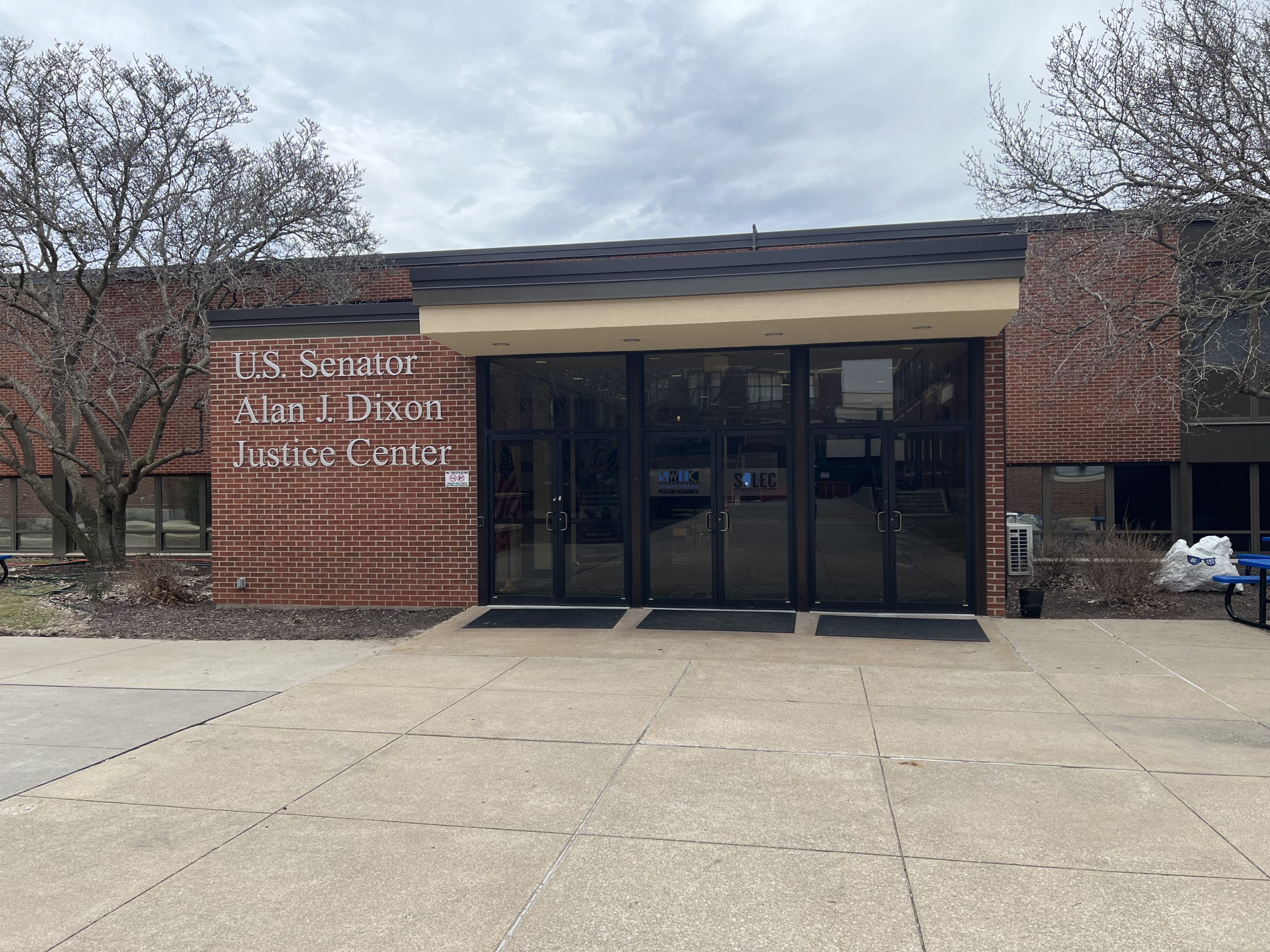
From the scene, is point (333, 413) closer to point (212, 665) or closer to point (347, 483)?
point (347, 483)

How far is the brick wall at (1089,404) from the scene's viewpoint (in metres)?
17.7

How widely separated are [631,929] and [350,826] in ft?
5.77

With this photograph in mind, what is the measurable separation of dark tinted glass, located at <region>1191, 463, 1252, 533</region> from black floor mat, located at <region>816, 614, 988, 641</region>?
1147 centimetres

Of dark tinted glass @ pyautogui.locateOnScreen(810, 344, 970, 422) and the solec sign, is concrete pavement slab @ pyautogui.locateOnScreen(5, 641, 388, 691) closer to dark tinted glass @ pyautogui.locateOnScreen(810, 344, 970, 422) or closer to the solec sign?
the solec sign

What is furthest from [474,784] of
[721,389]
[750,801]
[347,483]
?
[347,483]

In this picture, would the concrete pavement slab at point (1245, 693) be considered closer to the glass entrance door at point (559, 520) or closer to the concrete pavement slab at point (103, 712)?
the glass entrance door at point (559, 520)

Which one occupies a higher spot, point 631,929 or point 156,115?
point 156,115

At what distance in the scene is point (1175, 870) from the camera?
3.89 m

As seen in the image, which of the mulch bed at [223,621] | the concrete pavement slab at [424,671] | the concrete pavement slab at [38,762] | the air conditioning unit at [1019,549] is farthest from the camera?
the air conditioning unit at [1019,549]

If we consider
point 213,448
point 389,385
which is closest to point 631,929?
point 389,385

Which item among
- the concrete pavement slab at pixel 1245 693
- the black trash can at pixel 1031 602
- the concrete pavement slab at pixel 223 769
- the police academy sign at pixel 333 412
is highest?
the police academy sign at pixel 333 412

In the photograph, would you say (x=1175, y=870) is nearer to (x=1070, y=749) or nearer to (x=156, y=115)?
(x=1070, y=749)

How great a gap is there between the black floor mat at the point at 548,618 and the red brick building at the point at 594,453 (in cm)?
27

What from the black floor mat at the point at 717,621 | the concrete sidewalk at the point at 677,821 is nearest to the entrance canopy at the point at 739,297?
the black floor mat at the point at 717,621
